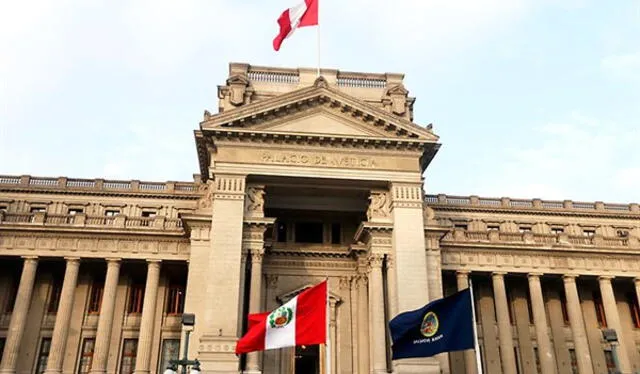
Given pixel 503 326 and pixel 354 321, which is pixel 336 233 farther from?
pixel 503 326

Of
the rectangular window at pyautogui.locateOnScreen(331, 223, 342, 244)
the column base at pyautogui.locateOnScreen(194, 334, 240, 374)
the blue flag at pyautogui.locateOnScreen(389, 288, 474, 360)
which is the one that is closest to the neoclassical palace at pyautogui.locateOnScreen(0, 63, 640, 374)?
the column base at pyautogui.locateOnScreen(194, 334, 240, 374)

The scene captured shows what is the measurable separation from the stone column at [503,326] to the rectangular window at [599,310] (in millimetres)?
7736

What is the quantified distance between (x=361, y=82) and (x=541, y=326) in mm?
20722

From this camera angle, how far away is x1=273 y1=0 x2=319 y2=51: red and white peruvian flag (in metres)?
36.7

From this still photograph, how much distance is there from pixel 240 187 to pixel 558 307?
2556 centimetres

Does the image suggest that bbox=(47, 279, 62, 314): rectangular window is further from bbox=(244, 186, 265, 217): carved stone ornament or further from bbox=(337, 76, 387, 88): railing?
bbox=(337, 76, 387, 88): railing

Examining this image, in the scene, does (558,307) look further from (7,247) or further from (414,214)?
(7,247)

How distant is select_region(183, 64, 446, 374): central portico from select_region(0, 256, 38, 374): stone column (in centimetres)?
1072

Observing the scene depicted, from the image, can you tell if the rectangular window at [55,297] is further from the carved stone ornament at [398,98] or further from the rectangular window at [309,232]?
the carved stone ornament at [398,98]

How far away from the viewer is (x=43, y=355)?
37.3 meters

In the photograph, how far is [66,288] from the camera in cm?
3631

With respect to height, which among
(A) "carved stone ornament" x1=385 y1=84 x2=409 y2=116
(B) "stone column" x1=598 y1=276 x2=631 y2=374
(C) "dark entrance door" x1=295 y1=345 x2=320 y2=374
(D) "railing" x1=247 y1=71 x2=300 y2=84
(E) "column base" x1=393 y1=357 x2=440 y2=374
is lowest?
(E) "column base" x1=393 y1=357 x2=440 y2=374

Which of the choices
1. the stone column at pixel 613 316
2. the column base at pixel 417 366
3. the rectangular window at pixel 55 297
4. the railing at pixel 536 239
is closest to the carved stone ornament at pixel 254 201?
the column base at pixel 417 366

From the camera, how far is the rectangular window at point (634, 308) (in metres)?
43.7
